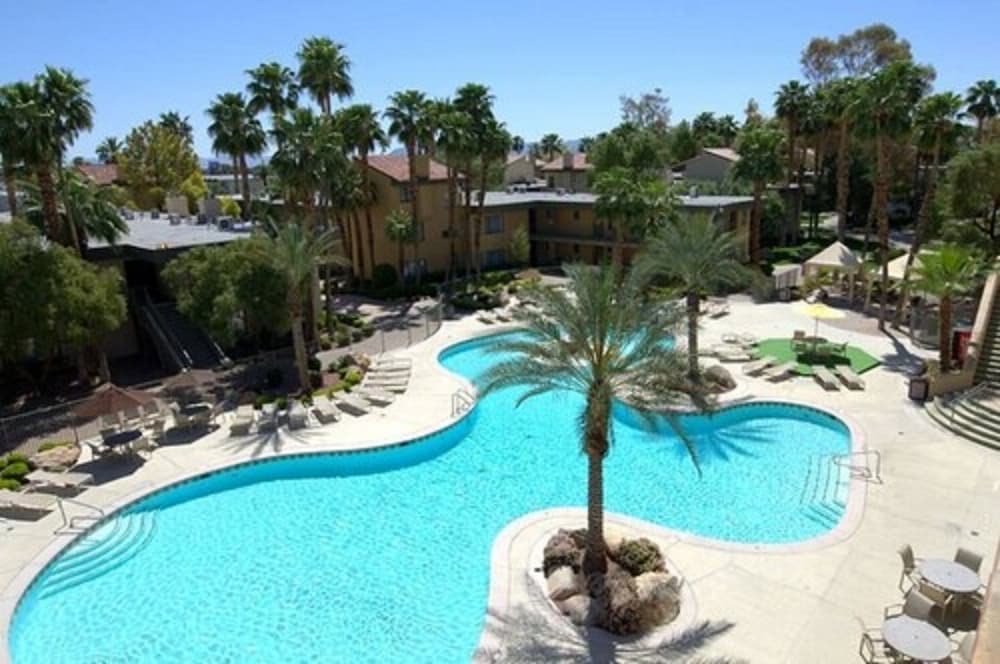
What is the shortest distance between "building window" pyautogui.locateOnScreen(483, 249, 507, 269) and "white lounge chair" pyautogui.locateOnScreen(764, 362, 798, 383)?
98.8 ft

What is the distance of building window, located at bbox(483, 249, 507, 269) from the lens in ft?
180

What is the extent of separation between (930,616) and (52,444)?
84.5 feet

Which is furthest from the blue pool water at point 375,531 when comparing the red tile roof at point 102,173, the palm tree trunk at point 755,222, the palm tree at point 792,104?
the red tile roof at point 102,173

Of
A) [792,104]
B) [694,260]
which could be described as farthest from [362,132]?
[792,104]

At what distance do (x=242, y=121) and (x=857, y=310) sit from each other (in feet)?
139

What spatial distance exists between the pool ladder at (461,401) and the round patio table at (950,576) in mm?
15929

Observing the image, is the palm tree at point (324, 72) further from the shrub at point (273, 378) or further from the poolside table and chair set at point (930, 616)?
the poolside table and chair set at point (930, 616)

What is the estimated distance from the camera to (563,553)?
50.4 ft

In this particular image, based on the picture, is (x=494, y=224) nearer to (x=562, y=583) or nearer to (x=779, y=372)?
(x=779, y=372)

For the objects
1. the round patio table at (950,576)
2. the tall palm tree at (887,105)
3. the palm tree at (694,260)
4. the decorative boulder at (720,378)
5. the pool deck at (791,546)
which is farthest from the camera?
the tall palm tree at (887,105)

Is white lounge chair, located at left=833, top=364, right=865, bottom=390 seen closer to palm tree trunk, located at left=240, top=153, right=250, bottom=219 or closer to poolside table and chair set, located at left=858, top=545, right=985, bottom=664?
poolside table and chair set, located at left=858, top=545, right=985, bottom=664

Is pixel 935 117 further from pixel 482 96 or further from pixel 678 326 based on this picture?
pixel 678 326

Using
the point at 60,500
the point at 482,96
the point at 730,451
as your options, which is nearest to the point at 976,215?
the point at 730,451

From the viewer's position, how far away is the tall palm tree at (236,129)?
Result: 46188 millimetres
